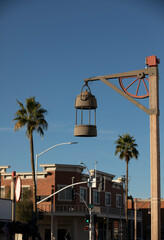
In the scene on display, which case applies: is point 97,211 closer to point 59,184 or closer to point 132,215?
point 59,184

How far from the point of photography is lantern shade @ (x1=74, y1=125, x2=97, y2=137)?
949 centimetres

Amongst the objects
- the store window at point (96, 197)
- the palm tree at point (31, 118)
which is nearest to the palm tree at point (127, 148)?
the store window at point (96, 197)

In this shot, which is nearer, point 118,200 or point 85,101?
point 85,101

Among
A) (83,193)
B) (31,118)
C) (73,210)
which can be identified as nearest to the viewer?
(31,118)

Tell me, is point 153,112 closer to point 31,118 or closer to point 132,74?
point 132,74

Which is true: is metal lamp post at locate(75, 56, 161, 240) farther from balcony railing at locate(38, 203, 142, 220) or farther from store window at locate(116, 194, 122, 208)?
store window at locate(116, 194, 122, 208)

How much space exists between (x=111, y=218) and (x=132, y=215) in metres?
6.00

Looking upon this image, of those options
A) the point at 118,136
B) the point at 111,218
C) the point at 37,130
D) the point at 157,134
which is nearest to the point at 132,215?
the point at 111,218

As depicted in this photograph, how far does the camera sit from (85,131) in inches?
374

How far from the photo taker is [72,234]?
58719mm

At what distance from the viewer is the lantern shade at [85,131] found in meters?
9.49

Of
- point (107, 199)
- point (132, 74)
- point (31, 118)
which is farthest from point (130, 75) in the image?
point (107, 199)

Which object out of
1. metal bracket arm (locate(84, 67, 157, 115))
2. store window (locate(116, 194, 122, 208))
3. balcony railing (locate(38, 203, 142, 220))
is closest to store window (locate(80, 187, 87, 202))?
balcony railing (locate(38, 203, 142, 220))

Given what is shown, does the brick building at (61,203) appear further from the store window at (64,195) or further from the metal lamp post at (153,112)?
the metal lamp post at (153,112)
